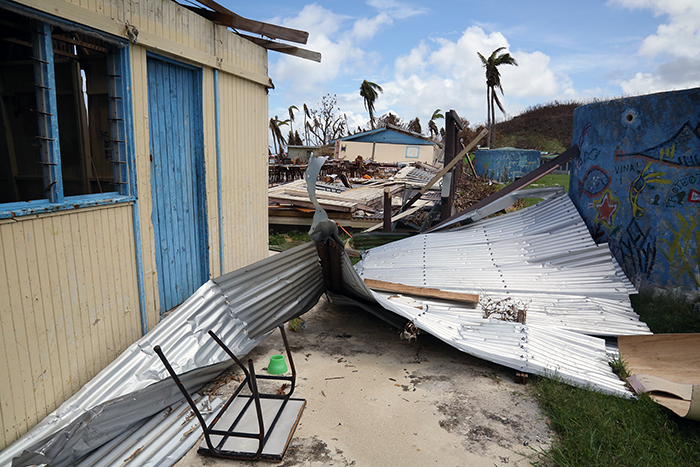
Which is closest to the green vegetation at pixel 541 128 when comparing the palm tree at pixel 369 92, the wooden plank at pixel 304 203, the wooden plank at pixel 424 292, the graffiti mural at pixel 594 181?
the palm tree at pixel 369 92

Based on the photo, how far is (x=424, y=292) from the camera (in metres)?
5.01

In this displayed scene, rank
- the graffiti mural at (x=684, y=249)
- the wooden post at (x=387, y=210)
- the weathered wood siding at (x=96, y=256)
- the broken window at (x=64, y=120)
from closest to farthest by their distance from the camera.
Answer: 1. the weathered wood siding at (x=96, y=256)
2. the broken window at (x=64, y=120)
3. the graffiti mural at (x=684, y=249)
4. the wooden post at (x=387, y=210)

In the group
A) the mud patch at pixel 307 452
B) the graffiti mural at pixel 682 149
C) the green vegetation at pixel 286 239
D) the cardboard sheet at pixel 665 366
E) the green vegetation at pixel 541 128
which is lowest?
the mud patch at pixel 307 452

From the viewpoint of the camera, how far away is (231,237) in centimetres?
556

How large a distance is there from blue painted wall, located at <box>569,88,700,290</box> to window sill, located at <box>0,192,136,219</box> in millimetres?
5657

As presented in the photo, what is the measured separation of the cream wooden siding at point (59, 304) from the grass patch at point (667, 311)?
217 inches

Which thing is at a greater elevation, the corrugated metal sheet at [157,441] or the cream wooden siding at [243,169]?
the cream wooden siding at [243,169]

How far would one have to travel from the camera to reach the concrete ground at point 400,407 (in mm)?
2855

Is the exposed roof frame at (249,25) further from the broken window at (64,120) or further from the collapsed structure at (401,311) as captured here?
the collapsed structure at (401,311)

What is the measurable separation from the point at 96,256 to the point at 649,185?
593 cm

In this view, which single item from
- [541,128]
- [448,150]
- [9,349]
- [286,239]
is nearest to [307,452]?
[9,349]

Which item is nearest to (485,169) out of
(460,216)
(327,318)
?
(460,216)

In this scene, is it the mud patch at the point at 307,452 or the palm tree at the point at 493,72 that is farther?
the palm tree at the point at 493,72

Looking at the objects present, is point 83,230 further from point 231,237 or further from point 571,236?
point 571,236
